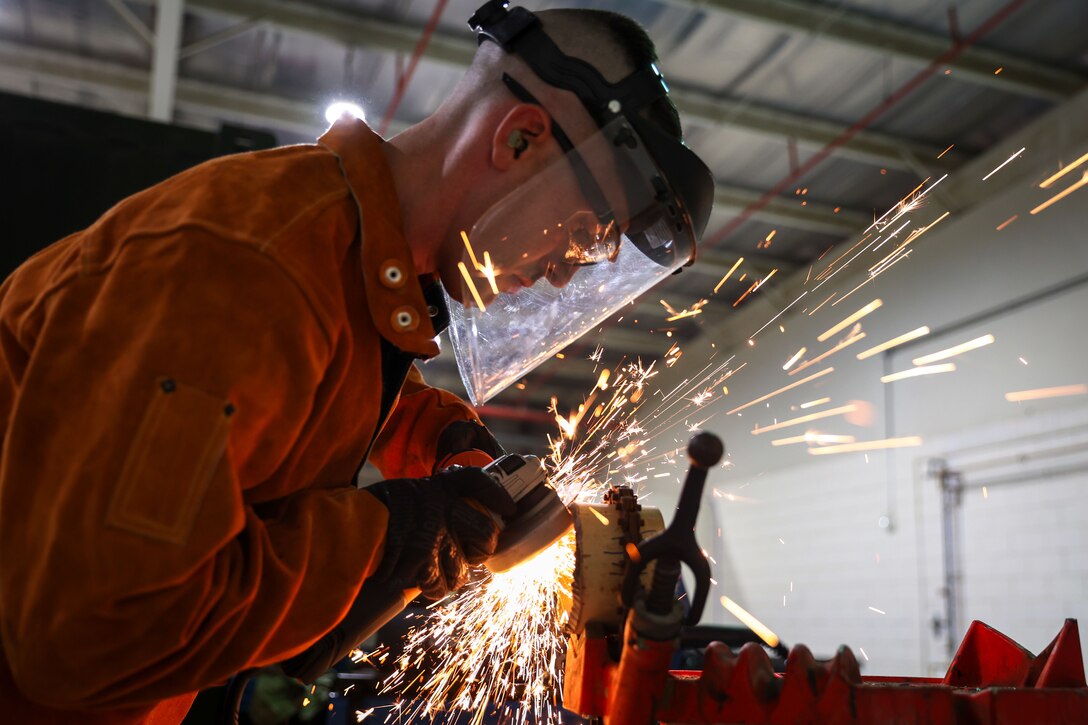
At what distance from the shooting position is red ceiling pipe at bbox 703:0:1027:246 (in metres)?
6.28

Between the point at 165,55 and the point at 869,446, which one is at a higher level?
the point at 165,55

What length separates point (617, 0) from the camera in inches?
243

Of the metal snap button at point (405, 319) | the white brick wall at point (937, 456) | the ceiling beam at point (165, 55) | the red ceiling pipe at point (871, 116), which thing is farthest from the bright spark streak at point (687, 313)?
the ceiling beam at point (165, 55)

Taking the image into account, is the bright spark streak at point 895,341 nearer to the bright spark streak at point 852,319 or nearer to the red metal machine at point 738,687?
the bright spark streak at point 852,319

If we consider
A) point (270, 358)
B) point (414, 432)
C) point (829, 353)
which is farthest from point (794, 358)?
point (270, 358)

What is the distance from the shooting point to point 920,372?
26.8ft

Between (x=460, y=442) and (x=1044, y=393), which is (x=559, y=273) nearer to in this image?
(x=460, y=442)

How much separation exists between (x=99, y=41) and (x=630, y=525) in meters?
6.85

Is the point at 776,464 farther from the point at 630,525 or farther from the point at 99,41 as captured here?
the point at 630,525

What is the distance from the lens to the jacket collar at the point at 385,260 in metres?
1.50

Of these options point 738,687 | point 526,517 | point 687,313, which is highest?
point 687,313

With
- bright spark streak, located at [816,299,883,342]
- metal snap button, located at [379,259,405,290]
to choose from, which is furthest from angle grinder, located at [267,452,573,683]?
bright spark streak, located at [816,299,883,342]

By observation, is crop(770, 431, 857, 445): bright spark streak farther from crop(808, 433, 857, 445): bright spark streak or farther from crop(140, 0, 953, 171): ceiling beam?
crop(140, 0, 953, 171): ceiling beam

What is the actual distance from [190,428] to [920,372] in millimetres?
7905
